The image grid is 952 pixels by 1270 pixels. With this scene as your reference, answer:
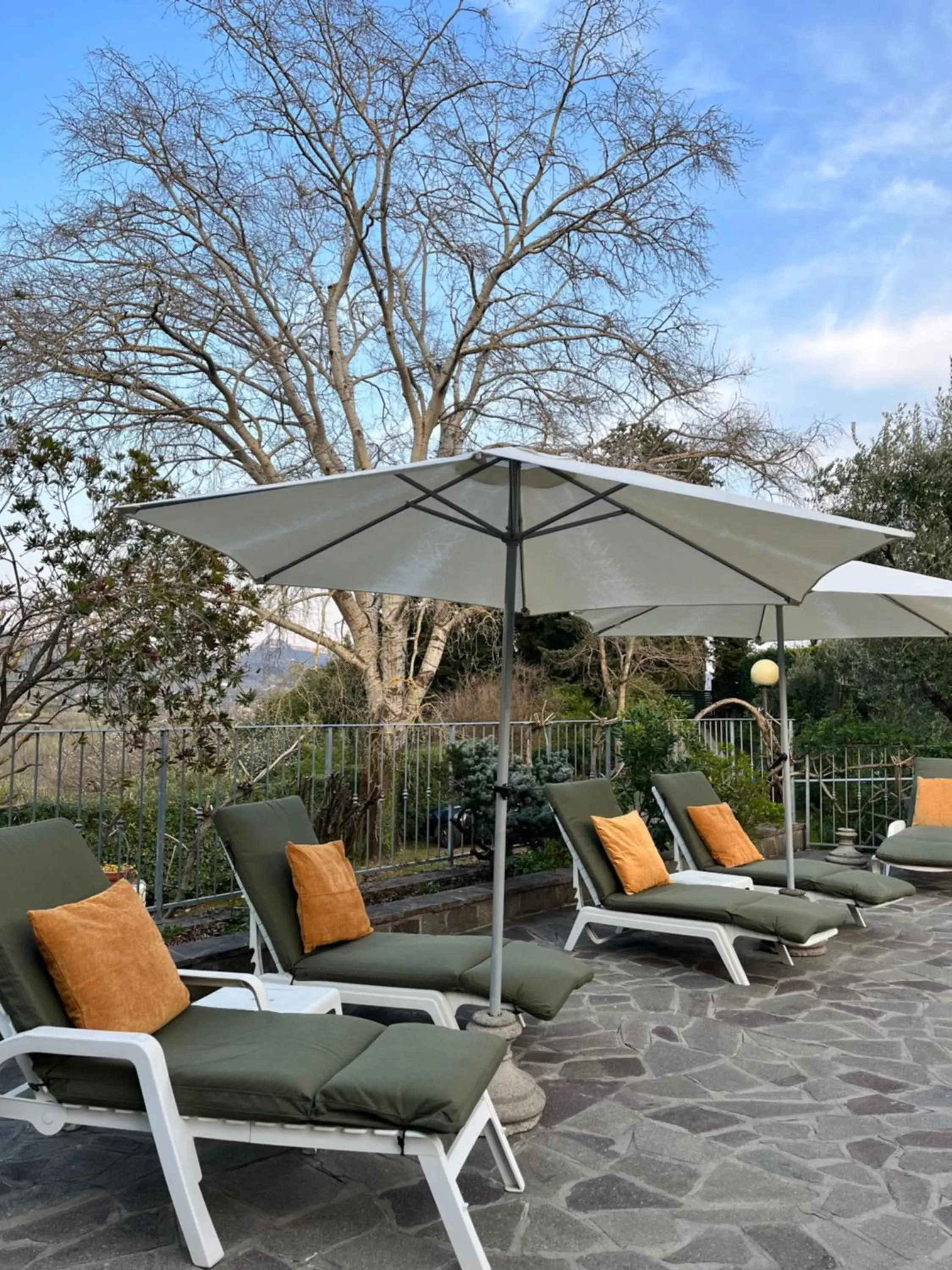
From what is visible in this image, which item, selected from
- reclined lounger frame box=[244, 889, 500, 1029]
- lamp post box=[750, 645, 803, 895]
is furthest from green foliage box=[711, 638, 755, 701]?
reclined lounger frame box=[244, 889, 500, 1029]

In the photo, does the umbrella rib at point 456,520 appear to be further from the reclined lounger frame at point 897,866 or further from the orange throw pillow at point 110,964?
the reclined lounger frame at point 897,866

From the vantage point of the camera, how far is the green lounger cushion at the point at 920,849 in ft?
24.4

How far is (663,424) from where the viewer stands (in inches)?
617

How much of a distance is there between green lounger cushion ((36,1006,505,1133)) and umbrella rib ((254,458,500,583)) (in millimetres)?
1845

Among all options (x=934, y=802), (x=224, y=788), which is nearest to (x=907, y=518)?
(x=934, y=802)

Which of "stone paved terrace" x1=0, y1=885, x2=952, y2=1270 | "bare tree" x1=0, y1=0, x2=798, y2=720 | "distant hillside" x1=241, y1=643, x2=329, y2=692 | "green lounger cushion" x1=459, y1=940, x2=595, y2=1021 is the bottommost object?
"stone paved terrace" x1=0, y1=885, x2=952, y2=1270

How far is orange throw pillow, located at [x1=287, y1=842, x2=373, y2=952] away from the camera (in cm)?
→ 424

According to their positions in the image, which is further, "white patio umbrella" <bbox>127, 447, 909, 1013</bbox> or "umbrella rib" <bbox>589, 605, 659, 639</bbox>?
"umbrella rib" <bbox>589, 605, 659, 639</bbox>

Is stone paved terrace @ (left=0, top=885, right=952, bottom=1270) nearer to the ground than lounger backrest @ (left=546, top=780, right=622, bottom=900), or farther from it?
nearer to the ground

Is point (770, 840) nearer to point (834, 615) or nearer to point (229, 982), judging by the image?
point (834, 615)

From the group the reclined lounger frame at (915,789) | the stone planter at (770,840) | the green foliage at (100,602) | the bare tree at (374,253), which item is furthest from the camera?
the bare tree at (374,253)

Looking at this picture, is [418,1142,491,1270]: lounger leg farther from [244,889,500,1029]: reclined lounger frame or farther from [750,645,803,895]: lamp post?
[750,645,803,895]: lamp post

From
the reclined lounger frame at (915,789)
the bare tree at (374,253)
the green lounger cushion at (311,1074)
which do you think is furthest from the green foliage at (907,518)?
the green lounger cushion at (311,1074)

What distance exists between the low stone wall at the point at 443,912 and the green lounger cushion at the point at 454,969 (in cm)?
78
